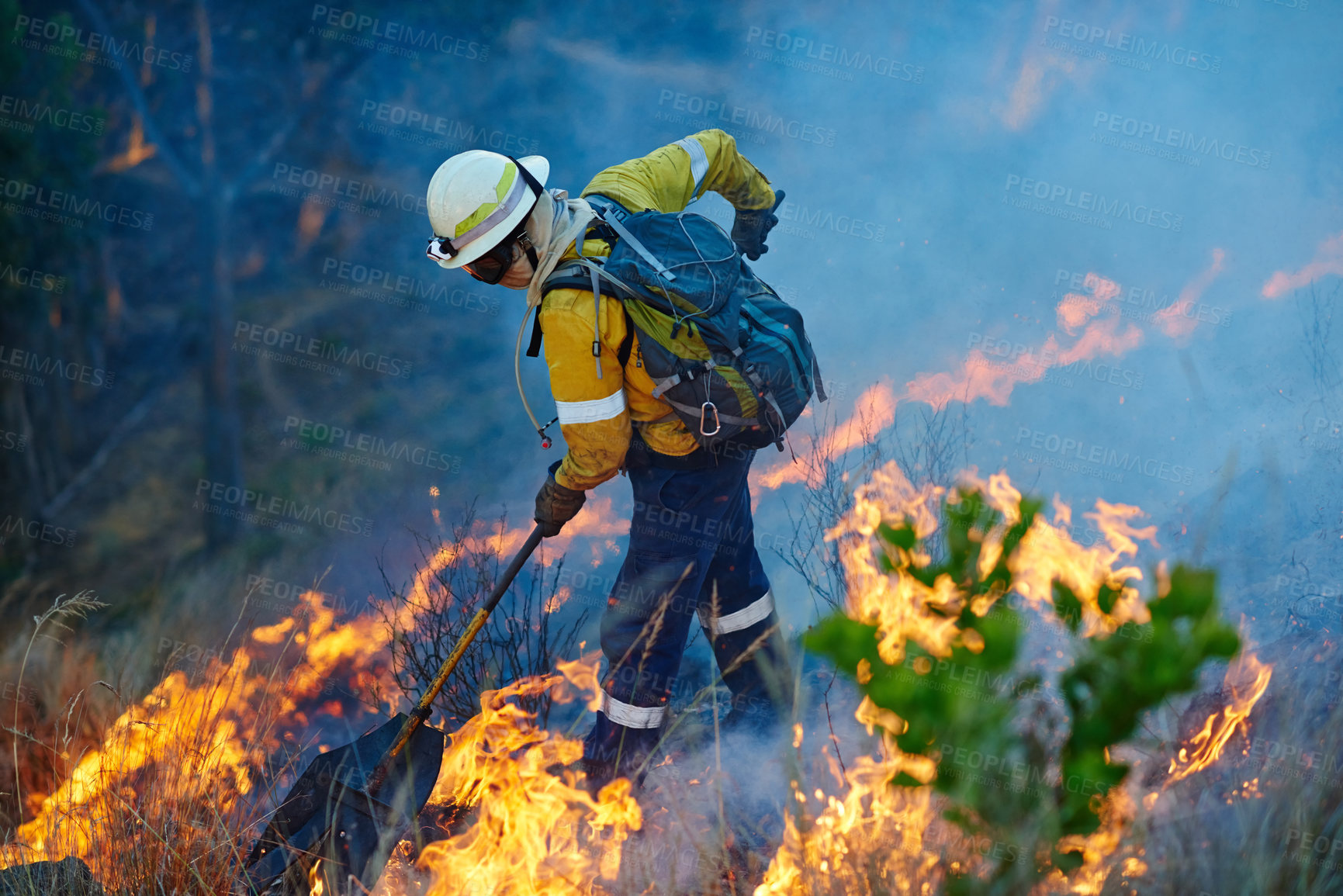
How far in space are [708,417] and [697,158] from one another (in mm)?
1129

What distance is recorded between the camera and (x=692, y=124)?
274 inches

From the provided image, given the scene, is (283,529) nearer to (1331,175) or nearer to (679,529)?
(679,529)

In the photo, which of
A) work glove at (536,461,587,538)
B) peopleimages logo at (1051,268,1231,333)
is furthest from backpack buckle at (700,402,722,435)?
peopleimages logo at (1051,268,1231,333)

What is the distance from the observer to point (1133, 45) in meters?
6.16

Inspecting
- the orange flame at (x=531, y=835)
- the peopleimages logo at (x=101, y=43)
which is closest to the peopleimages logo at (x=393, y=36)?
the peopleimages logo at (x=101, y=43)

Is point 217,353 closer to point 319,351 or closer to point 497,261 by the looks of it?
point 319,351

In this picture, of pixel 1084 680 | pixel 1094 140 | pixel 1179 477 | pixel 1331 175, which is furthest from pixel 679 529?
pixel 1331 175

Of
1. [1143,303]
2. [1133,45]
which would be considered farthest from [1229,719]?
[1133,45]

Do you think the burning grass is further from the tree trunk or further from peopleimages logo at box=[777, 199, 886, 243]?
the tree trunk

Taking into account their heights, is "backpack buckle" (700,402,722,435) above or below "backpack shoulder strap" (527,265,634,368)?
below

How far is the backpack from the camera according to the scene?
277 cm

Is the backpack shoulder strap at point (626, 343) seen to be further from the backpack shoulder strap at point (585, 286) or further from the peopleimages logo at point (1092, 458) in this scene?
the peopleimages logo at point (1092, 458)

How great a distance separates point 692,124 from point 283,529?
5538mm

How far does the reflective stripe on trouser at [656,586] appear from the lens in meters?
3.09
